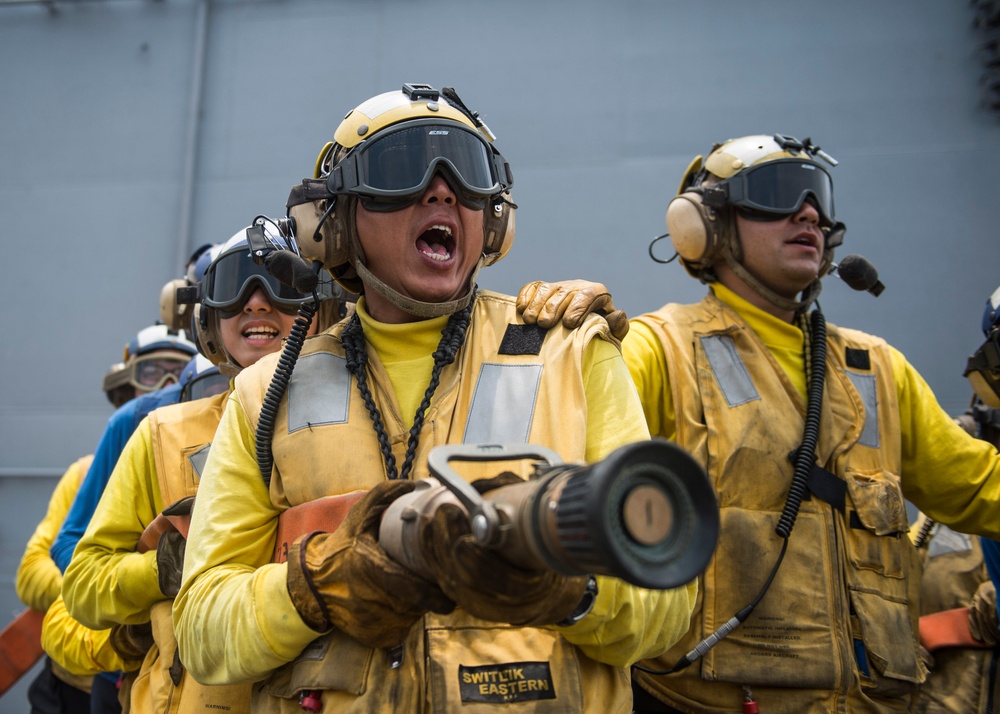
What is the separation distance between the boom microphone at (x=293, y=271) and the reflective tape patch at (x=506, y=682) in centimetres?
103

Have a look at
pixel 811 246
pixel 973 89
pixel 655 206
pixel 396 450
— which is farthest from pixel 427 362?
pixel 973 89

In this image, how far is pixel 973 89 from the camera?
230 inches

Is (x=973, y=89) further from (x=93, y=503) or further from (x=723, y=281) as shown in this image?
(x=93, y=503)

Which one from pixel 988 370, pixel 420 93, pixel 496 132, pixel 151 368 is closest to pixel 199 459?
pixel 420 93

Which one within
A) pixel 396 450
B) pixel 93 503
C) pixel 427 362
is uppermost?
pixel 427 362

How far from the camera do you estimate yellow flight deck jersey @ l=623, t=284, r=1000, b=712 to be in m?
2.82

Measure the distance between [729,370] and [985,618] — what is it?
1.55 metres

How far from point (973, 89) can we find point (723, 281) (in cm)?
341

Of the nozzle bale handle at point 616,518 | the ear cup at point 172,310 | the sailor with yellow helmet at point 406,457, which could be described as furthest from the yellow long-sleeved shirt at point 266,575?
the ear cup at point 172,310

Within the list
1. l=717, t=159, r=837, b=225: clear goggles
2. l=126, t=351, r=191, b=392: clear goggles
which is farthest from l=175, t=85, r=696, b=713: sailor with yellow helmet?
l=126, t=351, r=191, b=392: clear goggles

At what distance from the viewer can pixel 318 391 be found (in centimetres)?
212

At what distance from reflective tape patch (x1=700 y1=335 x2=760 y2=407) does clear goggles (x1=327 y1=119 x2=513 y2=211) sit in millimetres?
1254

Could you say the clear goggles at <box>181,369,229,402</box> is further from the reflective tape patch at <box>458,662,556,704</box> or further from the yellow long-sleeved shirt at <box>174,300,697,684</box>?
the reflective tape patch at <box>458,662,556,704</box>

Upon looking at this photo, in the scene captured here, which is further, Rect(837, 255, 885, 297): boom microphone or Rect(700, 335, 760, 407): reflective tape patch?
Rect(837, 255, 885, 297): boom microphone
